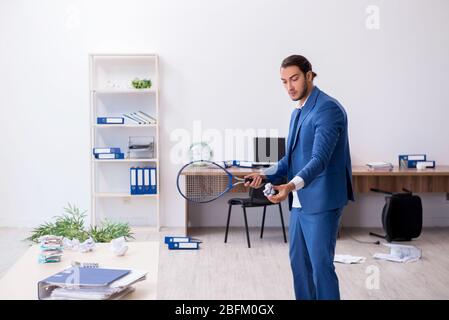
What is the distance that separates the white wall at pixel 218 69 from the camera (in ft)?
20.1

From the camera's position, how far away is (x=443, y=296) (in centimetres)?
391

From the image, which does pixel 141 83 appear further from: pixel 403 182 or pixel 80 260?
pixel 80 260

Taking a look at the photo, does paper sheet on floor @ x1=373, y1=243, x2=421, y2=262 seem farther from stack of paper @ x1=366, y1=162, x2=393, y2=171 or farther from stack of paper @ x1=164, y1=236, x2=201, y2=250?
stack of paper @ x1=164, y1=236, x2=201, y2=250

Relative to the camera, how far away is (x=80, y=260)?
2840 millimetres

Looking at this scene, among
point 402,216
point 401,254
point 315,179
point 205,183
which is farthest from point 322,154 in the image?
point 402,216

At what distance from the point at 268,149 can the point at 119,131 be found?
1.60 m

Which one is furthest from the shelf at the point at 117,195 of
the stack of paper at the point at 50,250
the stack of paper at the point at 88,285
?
the stack of paper at the point at 88,285

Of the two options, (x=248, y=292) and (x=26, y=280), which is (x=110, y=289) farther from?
(x=248, y=292)

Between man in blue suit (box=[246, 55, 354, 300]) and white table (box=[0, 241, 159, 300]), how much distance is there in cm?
65

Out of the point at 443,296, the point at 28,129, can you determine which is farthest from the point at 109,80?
the point at 443,296

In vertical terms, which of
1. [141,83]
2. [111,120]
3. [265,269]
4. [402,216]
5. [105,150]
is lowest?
[265,269]

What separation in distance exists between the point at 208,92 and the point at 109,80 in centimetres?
105

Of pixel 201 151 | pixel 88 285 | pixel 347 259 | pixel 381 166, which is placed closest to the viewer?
pixel 88 285

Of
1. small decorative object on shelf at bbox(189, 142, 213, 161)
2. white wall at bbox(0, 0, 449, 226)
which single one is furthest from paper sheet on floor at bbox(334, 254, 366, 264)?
small decorative object on shelf at bbox(189, 142, 213, 161)
